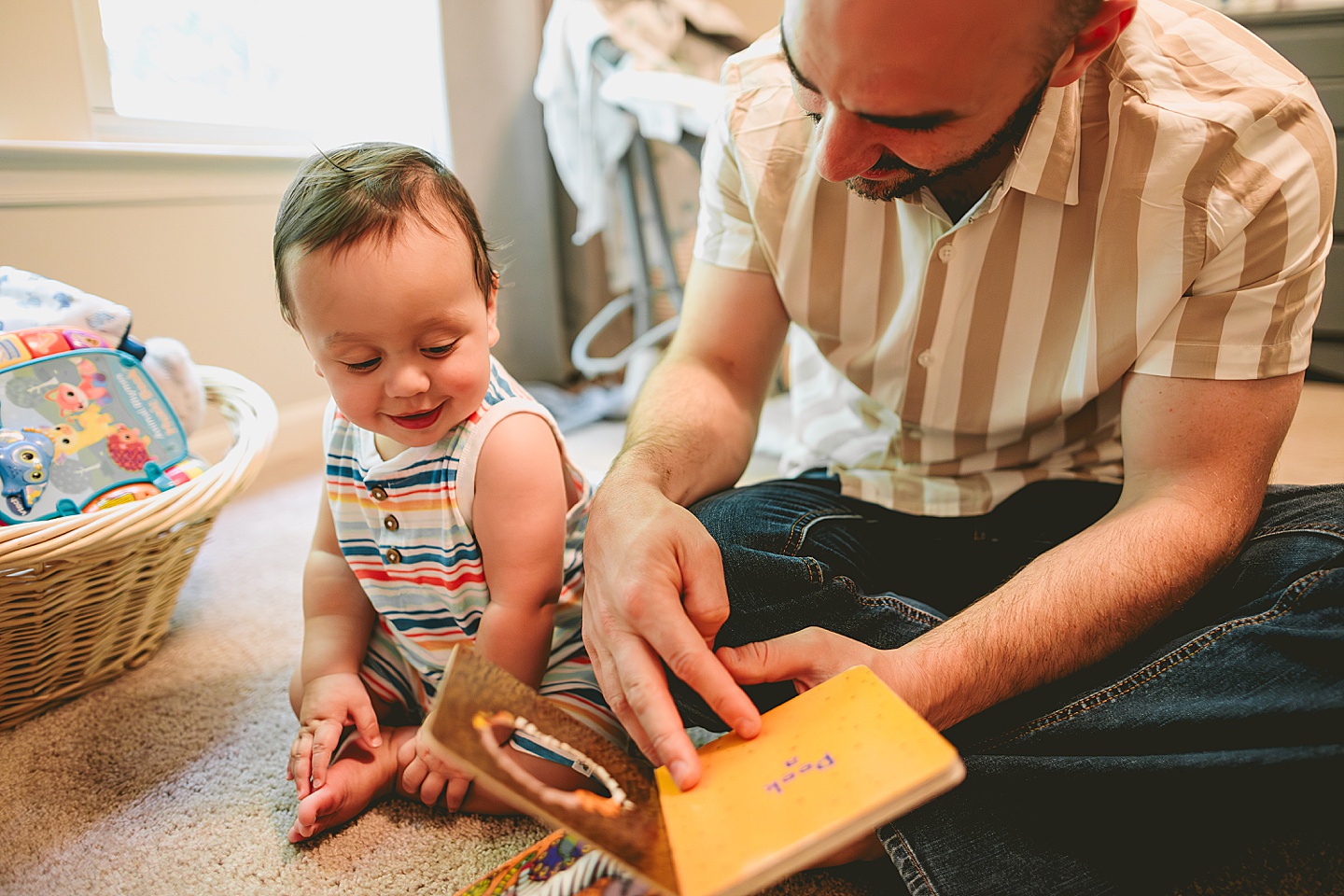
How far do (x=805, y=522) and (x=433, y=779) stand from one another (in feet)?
1.30

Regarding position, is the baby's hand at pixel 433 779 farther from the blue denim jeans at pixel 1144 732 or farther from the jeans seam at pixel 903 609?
the jeans seam at pixel 903 609

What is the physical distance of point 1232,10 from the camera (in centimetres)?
215

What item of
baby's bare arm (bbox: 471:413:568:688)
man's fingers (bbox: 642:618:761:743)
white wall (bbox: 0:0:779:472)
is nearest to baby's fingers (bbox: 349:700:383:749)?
baby's bare arm (bbox: 471:413:568:688)

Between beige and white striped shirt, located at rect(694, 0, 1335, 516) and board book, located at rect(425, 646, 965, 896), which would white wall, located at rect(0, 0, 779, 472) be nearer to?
beige and white striped shirt, located at rect(694, 0, 1335, 516)

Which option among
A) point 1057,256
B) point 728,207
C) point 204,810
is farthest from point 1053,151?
point 204,810

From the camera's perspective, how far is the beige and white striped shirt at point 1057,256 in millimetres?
692

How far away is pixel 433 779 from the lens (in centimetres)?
76

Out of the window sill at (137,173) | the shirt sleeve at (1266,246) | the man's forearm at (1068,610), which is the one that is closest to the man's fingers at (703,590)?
the man's forearm at (1068,610)

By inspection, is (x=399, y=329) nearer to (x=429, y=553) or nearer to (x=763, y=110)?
(x=429, y=553)

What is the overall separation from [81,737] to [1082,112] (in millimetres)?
1108

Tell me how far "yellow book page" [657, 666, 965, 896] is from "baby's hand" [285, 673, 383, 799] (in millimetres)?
369

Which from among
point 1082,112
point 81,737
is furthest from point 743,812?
point 81,737

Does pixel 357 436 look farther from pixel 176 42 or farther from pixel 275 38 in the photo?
pixel 275 38

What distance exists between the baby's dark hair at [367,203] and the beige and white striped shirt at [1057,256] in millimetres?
282
